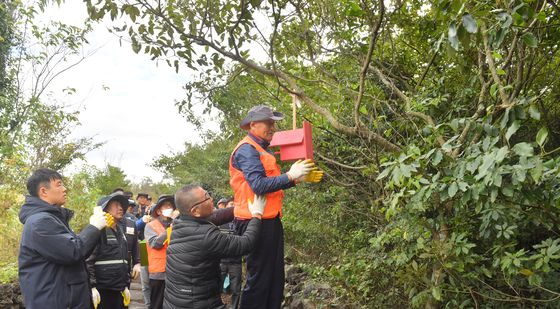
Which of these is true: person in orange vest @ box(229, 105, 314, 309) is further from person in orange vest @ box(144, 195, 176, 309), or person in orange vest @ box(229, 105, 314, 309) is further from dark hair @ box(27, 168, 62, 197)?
person in orange vest @ box(144, 195, 176, 309)

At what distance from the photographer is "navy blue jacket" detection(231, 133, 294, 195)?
3.00 metres

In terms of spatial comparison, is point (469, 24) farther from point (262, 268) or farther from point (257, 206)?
point (262, 268)

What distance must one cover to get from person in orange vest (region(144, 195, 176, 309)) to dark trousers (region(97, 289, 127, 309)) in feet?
3.85

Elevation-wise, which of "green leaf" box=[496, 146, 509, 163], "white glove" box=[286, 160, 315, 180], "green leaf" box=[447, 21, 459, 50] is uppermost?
"green leaf" box=[447, 21, 459, 50]

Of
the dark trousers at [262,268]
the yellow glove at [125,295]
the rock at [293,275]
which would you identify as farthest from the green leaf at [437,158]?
the rock at [293,275]

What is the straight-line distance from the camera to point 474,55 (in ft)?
13.7

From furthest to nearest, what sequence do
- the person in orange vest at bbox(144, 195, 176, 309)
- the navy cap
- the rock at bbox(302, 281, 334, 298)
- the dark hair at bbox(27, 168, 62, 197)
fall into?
the person in orange vest at bbox(144, 195, 176, 309), the rock at bbox(302, 281, 334, 298), the navy cap, the dark hair at bbox(27, 168, 62, 197)

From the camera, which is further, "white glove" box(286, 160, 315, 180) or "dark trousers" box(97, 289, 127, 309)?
"dark trousers" box(97, 289, 127, 309)

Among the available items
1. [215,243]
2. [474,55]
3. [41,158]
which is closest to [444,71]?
[474,55]

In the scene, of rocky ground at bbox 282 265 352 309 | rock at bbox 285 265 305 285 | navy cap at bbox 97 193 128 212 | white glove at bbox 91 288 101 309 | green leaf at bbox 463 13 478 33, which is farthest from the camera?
rock at bbox 285 265 305 285

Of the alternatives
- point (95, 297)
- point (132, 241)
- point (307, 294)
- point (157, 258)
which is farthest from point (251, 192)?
point (132, 241)

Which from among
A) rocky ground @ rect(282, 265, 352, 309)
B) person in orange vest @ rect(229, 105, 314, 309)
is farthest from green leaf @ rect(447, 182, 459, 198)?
rocky ground @ rect(282, 265, 352, 309)

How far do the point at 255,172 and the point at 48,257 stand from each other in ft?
5.01

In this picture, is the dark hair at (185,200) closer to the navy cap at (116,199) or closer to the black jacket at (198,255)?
the black jacket at (198,255)
